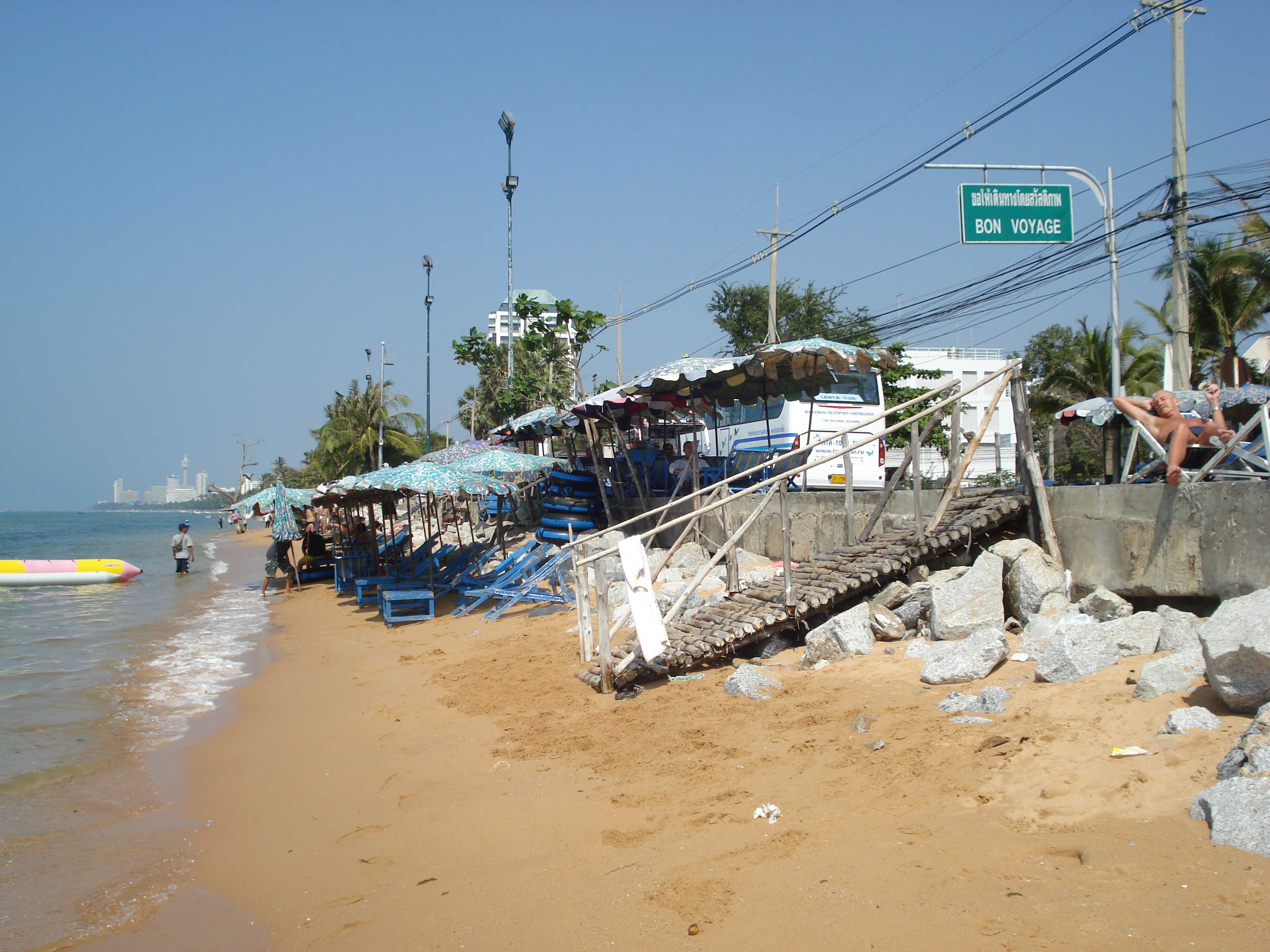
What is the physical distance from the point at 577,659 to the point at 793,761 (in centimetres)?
388

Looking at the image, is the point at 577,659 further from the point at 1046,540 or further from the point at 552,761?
the point at 1046,540

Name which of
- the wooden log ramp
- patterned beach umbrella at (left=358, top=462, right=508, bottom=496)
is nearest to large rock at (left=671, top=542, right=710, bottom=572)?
the wooden log ramp

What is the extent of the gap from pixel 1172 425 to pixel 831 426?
29.1 feet

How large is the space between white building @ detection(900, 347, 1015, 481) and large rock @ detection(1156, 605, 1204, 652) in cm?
1824

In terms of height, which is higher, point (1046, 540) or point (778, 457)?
point (778, 457)

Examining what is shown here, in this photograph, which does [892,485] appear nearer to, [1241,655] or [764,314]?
Result: [1241,655]

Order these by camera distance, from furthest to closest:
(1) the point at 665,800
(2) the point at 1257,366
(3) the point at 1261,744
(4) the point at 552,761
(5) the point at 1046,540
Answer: (2) the point at 1257,366, (5) the point at 1046,540, (4) the point at 552,761, (1) the point at 665,800, (3) the point at 1261,744

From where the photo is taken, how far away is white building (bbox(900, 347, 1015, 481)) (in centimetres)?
3136

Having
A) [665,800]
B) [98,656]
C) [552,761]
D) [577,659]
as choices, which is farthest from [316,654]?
[665,800]

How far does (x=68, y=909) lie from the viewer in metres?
4.44

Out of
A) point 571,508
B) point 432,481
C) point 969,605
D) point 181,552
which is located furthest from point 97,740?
point 181,552

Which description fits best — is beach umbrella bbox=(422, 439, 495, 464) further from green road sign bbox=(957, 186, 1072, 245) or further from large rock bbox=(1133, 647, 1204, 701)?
large rock bbox=(1133, 647, 1204, 701)

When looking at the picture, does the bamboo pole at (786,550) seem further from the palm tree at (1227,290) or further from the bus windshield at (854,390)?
the palm tree at (1227,290)

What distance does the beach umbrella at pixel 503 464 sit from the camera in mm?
14430
